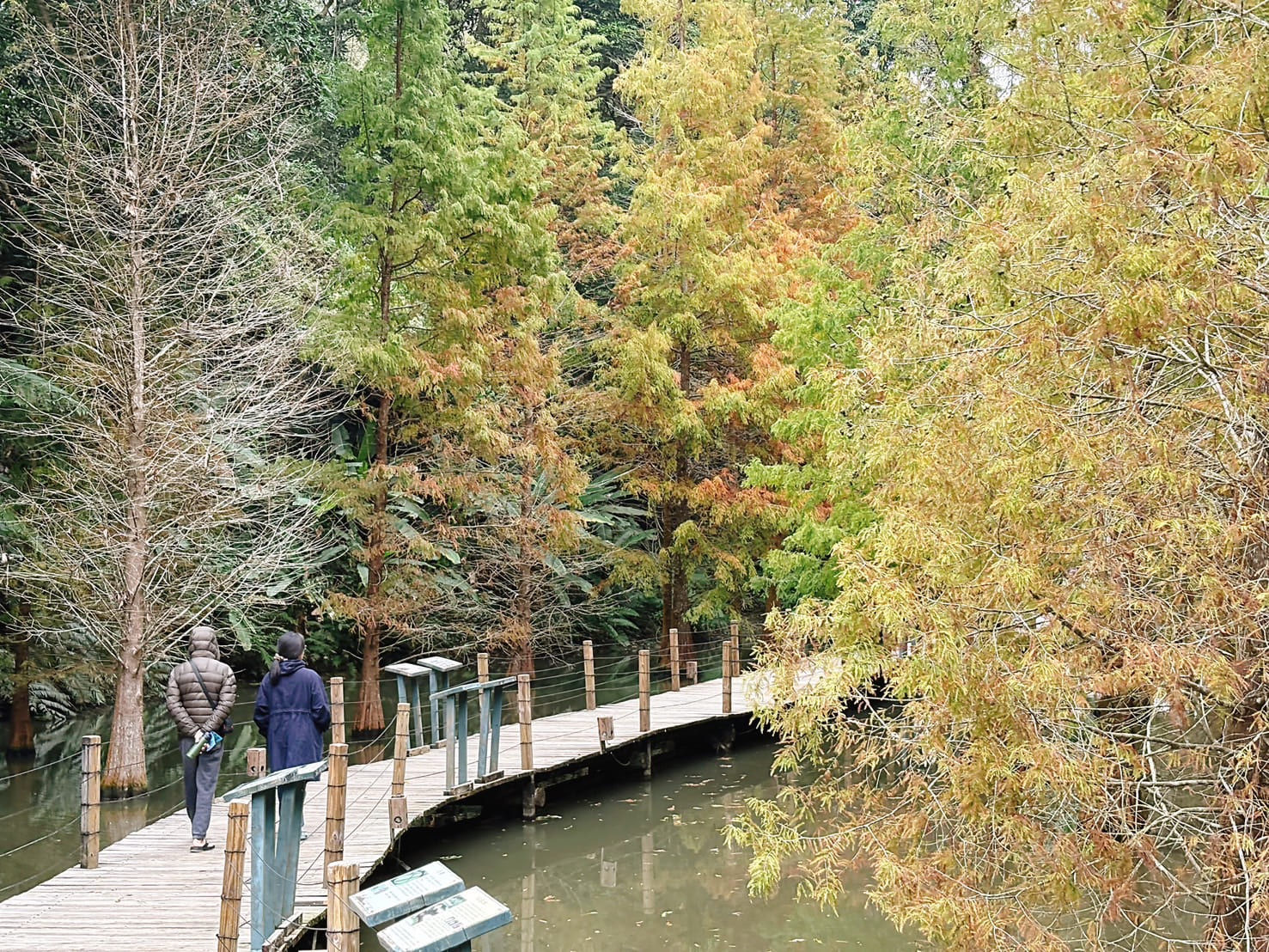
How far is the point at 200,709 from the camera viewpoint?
8484mm

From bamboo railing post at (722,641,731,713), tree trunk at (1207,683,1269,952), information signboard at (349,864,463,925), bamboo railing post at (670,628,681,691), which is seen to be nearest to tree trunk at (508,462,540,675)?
bamboo railing post at (670,628,681,691)

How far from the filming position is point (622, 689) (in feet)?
69.2

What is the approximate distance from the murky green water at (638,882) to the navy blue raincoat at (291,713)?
5.43 ft

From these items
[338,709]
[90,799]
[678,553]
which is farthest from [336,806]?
[678,553]

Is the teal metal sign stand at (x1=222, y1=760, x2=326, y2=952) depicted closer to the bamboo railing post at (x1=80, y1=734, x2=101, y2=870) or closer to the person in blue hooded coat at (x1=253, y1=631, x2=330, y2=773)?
the person in blue hooded coat at (x1=253, y1=631, x2=330, y2=773)

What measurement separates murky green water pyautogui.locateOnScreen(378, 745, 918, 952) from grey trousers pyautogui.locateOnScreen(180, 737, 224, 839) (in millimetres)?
1548

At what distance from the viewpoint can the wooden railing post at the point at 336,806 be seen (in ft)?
23.8

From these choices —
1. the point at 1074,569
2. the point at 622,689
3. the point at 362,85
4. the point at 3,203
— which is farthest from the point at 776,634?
the point at 622,689

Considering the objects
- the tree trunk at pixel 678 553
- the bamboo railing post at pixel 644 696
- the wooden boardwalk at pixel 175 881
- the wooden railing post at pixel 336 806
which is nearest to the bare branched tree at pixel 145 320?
the wooden boardwalk at pixel 175 881

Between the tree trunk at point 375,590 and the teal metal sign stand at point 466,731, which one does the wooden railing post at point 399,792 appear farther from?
the tree trunk at point 375,590

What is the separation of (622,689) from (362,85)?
11.1 metres

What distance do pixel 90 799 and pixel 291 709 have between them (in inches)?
55.7

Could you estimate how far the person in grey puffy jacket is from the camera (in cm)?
842

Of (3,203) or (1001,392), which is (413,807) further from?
(3,203)
